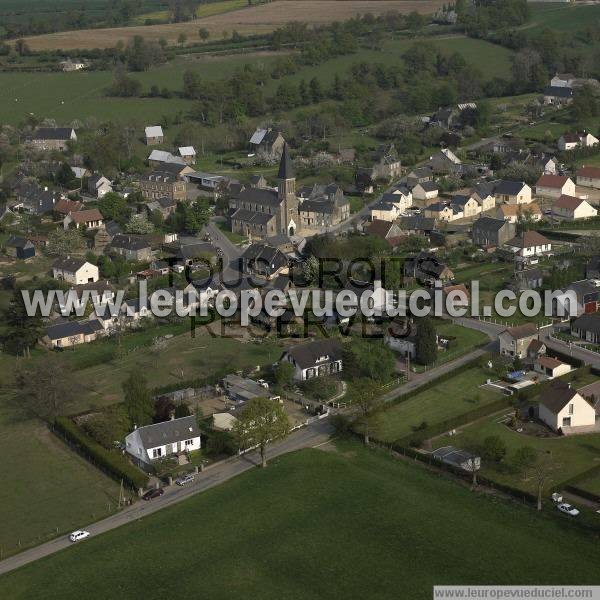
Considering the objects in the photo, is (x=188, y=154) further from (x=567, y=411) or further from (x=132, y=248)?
(x=567, y=411)

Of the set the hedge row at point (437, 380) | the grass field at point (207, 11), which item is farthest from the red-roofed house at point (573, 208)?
the grass field at point (207, 11)

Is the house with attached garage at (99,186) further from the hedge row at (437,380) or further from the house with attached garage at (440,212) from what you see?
the hedge row at (437,380)

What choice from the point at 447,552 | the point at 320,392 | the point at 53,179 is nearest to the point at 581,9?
the point at 53,179

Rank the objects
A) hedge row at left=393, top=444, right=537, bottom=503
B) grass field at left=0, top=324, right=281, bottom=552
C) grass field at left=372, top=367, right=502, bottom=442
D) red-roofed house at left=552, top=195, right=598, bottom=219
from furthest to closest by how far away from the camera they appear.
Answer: red-roofed house at left=552, top=195, right=598, bottom=219 → grass field at left=372, top=367, right=502, bottom=442 → grass field at left=0, top=324, right=281, bottom=552 → hedge row at left=393, top=444, right=537, bottom=503

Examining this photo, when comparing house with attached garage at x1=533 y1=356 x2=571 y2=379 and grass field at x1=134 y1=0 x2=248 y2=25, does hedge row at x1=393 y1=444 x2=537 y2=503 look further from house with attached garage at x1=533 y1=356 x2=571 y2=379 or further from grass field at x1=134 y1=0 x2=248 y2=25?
grass field at x1=134 y1=0 x2=248 y2=25

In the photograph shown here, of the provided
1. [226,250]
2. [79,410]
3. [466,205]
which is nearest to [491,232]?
[466,205]

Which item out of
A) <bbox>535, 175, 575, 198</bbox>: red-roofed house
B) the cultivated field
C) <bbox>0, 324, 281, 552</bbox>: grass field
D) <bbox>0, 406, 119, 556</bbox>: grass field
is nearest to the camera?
<bbox>0, 406, 119, 556</bbox>: grass field

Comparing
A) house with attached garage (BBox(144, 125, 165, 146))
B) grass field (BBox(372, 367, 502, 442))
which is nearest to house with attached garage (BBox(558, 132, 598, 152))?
house with attached garage (BBox(144, 125, 165, 146))
